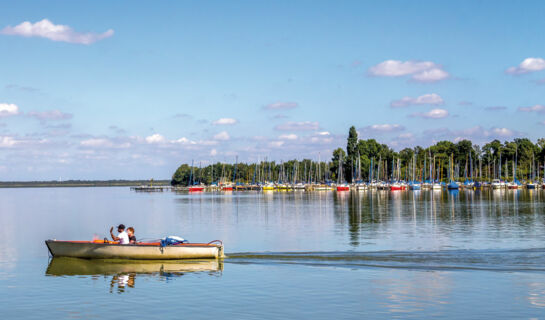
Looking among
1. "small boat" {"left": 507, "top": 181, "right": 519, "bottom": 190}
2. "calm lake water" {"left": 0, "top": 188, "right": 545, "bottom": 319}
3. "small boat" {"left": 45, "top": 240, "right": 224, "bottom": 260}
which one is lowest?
"calm lake water" {"left": 0, "top": 188, "right": 545, "bottom": 319}

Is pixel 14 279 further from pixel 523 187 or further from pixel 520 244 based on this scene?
pixel 523 187

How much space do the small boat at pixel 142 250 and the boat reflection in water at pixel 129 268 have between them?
1.12ft

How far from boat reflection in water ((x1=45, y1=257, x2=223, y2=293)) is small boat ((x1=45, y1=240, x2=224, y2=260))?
34 cm

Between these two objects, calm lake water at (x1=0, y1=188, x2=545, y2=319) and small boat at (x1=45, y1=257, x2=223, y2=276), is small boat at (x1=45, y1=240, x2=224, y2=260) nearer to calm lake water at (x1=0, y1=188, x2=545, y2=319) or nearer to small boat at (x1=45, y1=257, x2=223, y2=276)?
small boat at (x1=45, y1=257, x2=223, y2=276)

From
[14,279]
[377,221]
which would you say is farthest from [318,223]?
[14,279]

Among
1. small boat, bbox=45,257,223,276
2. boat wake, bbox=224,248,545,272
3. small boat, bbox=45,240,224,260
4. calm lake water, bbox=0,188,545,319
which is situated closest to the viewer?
calm lake water, bbox=0,188,545,319

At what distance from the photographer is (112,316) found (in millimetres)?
25812

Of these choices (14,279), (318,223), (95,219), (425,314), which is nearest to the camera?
(425,314)

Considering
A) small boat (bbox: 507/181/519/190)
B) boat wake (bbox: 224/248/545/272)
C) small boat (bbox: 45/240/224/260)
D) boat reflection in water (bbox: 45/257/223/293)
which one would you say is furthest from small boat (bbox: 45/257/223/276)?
small boat (bbox: 507/181/519/190)

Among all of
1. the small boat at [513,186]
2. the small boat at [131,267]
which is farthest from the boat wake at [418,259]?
the small boat at [513,186]

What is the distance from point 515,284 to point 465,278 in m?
2.74

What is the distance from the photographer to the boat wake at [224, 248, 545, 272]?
1378 inches

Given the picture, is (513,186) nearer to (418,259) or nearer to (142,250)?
(418,259)

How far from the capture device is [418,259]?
1478 inches
